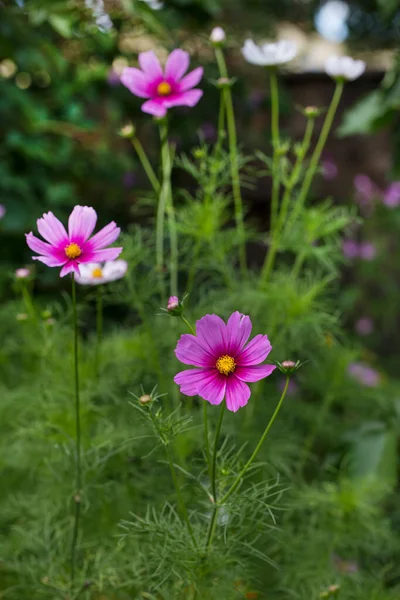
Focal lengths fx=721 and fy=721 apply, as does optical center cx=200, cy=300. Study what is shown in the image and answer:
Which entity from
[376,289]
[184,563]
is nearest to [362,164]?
[376,289]

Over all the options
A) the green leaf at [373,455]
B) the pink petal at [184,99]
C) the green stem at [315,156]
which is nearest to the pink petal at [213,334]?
the pink petal at [184,99]

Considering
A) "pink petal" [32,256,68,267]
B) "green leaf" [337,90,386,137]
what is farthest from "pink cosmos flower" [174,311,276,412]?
"green leaf" [337,90,386,137]

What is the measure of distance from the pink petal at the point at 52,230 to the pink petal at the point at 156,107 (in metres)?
0.21

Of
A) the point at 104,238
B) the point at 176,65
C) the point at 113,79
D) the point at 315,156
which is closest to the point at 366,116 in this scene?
the point at 315,156

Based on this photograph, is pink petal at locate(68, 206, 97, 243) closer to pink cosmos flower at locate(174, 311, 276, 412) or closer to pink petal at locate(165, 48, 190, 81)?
pink cosmos flower at locate(174, 311, 276, 412)

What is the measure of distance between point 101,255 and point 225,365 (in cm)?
12

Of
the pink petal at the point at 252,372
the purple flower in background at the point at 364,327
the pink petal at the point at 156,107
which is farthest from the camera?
the purple flower in background at the point at 364,327

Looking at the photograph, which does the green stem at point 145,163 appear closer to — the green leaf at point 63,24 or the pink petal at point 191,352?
the pink petal at point 191,352

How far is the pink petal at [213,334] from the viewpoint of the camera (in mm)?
476

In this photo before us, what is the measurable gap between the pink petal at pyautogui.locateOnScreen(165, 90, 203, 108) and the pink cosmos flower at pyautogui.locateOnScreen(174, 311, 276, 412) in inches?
10.9

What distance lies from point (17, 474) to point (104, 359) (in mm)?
195

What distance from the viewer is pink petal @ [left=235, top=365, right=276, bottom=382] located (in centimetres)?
47

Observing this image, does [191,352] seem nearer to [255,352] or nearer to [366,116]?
[255,352]

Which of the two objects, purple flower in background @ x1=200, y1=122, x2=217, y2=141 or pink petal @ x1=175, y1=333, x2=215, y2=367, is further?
purple flower in background @ x1=200, y1=122, x2=217, y2=141
